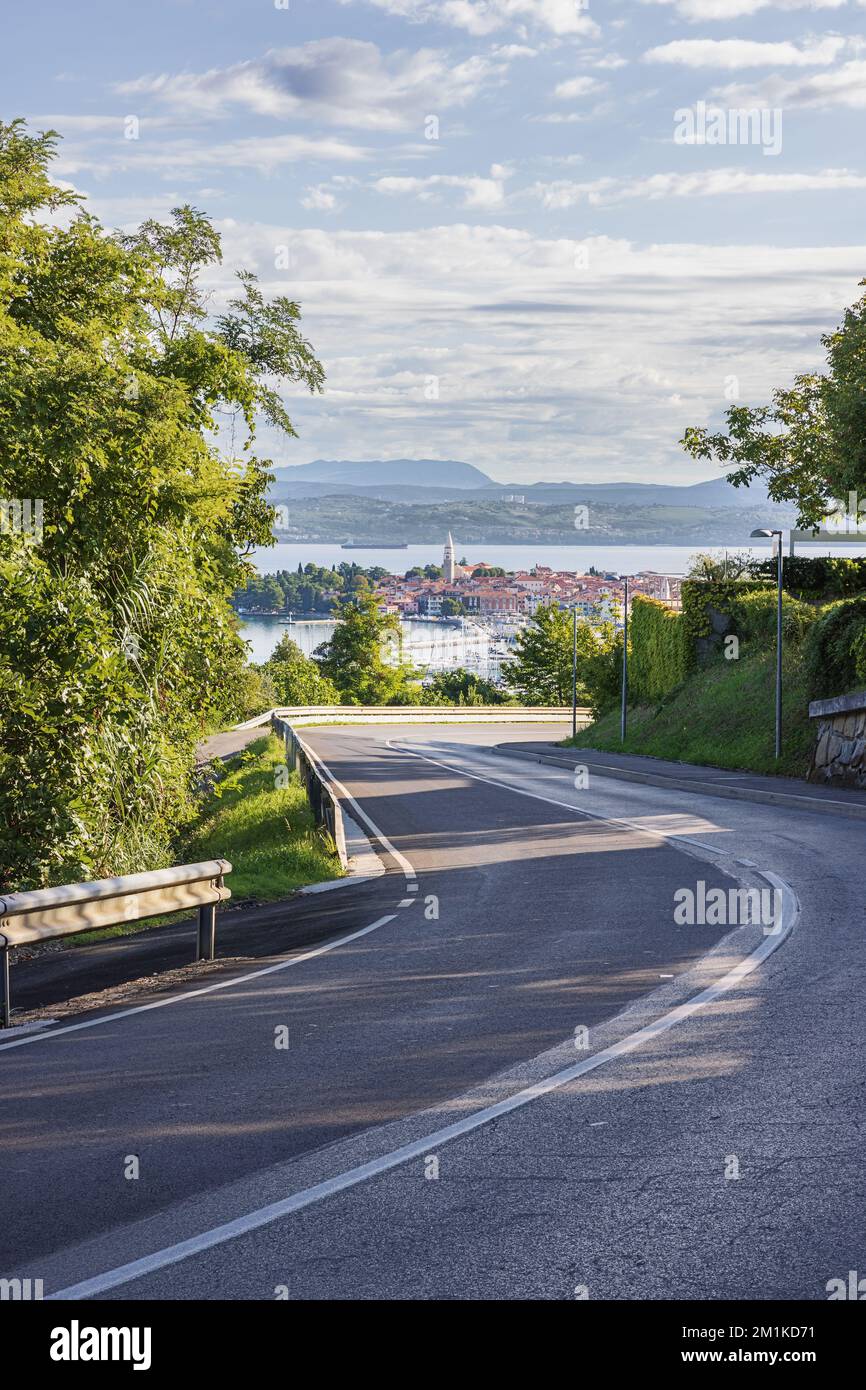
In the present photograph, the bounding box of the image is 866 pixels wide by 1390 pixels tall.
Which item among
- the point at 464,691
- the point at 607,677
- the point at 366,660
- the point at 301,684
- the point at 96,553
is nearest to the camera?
the point at 96,553

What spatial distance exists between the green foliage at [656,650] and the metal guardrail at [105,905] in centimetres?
3636

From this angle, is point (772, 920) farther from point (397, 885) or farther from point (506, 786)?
point (506, 786)

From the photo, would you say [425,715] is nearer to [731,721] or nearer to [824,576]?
[824,576]

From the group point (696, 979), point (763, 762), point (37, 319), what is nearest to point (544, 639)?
point (763, 762)

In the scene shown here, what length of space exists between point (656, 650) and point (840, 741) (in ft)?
67.0

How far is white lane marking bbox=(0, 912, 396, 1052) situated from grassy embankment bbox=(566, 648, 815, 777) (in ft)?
72.3

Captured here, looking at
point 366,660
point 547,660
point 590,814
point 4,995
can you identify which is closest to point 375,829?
point 590,814

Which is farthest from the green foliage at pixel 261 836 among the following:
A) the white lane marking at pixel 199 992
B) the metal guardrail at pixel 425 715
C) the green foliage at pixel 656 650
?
the metal guardrail at pixel 425 715

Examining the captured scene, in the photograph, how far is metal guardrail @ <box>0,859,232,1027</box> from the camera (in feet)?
30.5

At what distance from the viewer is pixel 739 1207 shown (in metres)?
5.02

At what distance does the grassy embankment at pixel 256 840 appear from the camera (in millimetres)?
15023

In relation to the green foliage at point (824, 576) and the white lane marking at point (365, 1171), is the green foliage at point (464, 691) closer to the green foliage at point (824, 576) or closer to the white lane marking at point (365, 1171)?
the green foliage at point (824, 576)

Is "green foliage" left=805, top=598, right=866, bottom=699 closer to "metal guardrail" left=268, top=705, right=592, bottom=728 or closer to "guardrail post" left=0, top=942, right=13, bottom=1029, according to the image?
"guardrail post" left=0, top=942, right=13, bottom=1029

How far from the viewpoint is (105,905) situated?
10367 millimetres
